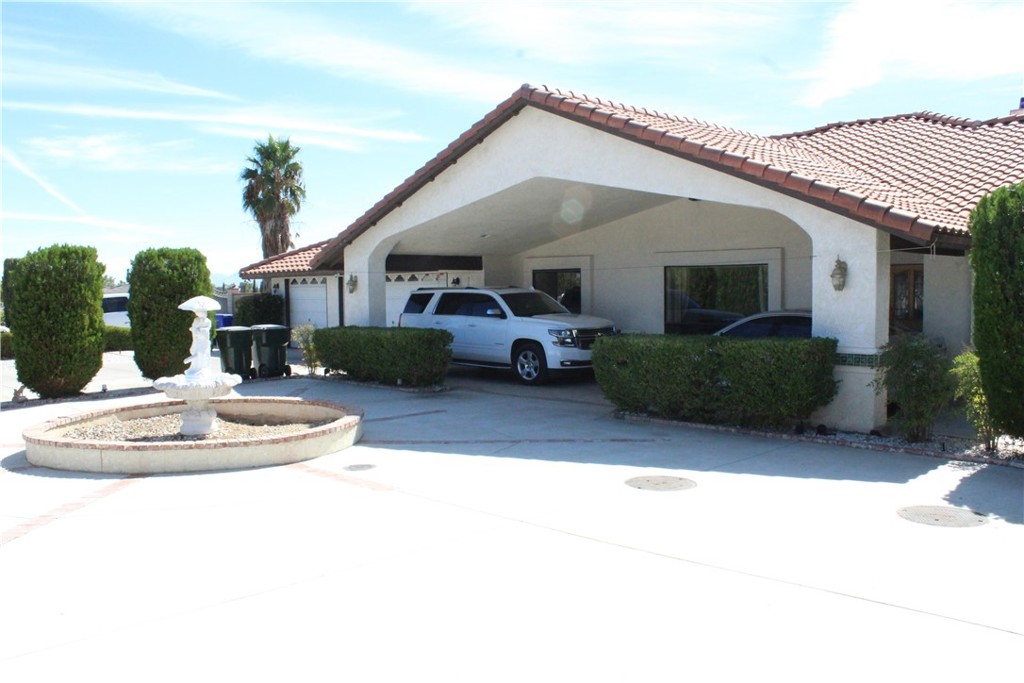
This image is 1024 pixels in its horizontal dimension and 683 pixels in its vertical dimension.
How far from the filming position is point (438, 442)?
1052cm

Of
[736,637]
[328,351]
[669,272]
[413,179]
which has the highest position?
[413,179]

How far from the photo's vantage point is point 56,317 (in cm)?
1432

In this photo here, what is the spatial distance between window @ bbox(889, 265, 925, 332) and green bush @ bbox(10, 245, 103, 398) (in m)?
13.6

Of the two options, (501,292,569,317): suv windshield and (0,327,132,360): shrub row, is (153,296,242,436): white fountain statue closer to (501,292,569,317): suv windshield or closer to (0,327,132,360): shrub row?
(501,292,569,317): suv windshield

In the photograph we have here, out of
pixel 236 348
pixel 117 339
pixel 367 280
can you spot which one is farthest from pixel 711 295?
pixel 117 339

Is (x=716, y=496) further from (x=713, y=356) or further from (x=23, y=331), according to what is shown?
(x=23, y=331)

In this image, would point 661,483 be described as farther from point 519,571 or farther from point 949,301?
point 949,301

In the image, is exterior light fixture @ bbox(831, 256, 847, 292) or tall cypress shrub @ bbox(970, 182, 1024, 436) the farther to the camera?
exterior light fixture @ bbox(831, 256, 847, 292)

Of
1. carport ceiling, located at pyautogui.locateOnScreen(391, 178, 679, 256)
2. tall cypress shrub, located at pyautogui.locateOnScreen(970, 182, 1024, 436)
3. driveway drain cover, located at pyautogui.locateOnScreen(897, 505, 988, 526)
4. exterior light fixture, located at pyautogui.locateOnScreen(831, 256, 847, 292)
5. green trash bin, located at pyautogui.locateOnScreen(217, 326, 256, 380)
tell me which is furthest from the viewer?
green trash bin, located at pyautogui.locateOnScreen(217, 326, 256, 380)

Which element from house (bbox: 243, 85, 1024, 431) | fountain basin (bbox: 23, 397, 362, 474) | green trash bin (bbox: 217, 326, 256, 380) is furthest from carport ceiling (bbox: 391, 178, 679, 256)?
fountain basin (bbox: 23, 397, 362, 474)

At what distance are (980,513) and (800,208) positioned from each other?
481cm

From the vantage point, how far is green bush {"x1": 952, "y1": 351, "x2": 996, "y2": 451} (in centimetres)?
892

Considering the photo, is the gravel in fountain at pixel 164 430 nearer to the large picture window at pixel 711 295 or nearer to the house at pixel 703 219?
the house at pixel 703 219

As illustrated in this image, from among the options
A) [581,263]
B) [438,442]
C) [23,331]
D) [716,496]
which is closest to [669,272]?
→ [581,263]
